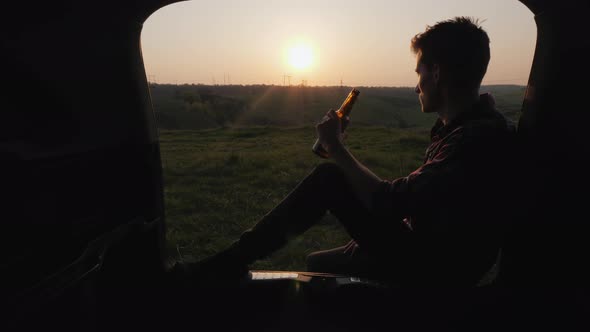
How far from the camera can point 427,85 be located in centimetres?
219

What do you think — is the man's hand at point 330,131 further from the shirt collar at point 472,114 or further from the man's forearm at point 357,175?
the shirt collar at point 472,114

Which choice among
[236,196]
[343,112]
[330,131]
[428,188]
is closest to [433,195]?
[428,188]

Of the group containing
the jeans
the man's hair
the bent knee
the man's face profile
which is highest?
the man's hair

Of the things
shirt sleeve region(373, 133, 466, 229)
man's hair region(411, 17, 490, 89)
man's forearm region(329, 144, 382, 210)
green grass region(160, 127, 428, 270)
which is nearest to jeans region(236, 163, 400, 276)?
man's forearm region(329, 144, 382, 210)

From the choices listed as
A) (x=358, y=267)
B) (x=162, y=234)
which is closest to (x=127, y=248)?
(x=162, y=234)

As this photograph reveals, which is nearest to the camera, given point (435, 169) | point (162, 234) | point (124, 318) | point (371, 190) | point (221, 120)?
point (435, 169)

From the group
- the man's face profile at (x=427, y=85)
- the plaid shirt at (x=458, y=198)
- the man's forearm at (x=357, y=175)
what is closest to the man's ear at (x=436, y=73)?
the man's face profile at (x=427, y=85)

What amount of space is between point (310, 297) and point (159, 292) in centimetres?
88

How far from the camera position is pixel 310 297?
2504 mm

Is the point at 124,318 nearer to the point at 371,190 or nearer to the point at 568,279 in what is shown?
the point at 371,190

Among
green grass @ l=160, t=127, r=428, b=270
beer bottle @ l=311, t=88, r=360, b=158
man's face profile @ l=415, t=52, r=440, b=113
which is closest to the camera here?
man's face profile @ l=415, t=52, r=440, b=113

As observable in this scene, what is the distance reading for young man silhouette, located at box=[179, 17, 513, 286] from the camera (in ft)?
6.21

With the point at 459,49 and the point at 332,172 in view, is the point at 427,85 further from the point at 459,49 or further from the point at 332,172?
the point at 332,172

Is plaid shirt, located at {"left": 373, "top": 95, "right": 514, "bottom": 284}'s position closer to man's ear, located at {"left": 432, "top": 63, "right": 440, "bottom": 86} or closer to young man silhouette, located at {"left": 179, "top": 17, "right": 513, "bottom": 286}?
young man silhouette, located at {"left": 179, "top": 17, "right": 513, "bottom": 286}
